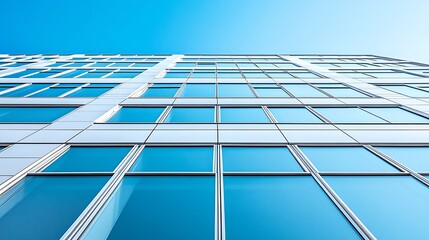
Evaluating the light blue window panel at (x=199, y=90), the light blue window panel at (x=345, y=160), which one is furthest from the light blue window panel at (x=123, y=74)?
the light blue window panel at (x=345, y=160)

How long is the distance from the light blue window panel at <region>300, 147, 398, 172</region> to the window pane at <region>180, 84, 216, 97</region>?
6110 mm

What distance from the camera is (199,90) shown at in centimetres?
1323

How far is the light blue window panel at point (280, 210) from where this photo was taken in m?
4.53

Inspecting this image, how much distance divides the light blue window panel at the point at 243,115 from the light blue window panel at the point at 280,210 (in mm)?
3634

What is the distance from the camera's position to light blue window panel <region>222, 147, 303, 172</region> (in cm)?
656

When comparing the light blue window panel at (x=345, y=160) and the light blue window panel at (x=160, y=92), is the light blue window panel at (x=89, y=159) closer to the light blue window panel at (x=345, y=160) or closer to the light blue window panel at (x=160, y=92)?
the light blue window panel at (x=345, y=160)

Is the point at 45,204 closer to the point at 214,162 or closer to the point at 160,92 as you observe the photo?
the point at 214,162

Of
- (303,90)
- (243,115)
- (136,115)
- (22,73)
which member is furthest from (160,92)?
(22,73)

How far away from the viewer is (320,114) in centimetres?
1012

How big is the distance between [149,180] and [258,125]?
434 centimetres

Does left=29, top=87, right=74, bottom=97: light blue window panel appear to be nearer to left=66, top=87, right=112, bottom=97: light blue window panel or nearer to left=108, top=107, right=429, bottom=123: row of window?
left=66, top=87, right=112, bottom=97: light blue window panel

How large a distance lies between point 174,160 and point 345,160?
441cm

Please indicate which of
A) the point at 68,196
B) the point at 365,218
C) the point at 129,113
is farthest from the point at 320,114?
the point at 68,196

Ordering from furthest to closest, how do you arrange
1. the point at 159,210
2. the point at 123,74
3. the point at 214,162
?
the point at 123,74 → the point at 214,162 → the point at 159,210
